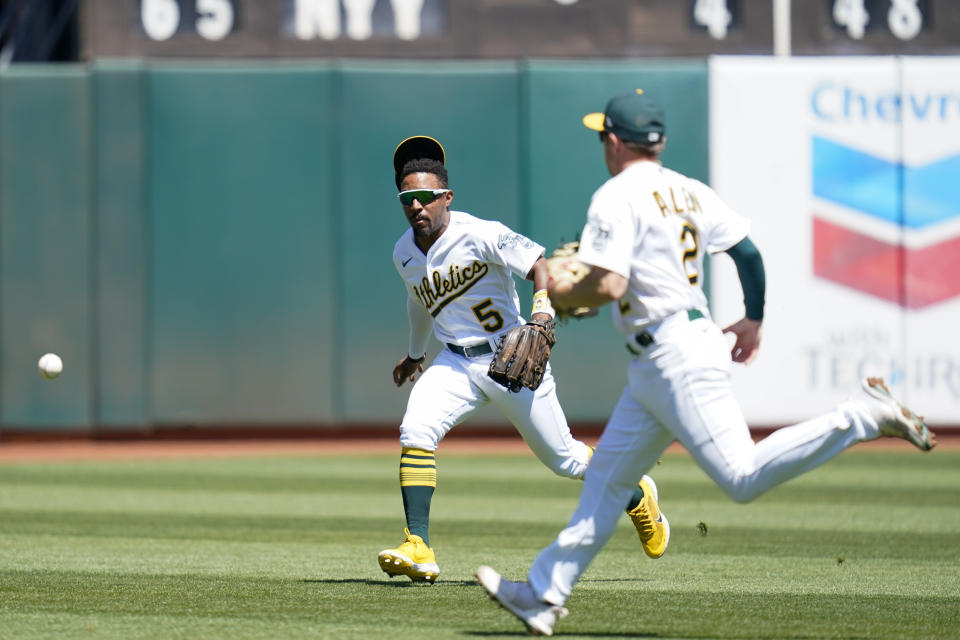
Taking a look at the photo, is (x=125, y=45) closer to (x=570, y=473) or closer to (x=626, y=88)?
(x=626, y=88)

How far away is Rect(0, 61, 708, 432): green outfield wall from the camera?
15.0 meters

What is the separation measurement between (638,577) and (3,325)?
33.6 feet

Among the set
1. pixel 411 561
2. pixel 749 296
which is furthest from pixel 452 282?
pixel 749 296

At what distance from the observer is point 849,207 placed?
1512cm

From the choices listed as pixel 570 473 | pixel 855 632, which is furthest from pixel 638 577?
pixel 855 632

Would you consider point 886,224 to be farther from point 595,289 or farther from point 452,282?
point 595,289

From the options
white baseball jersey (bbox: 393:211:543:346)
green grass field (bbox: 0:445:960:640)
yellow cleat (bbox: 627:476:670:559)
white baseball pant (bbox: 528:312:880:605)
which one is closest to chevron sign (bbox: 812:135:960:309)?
green grass field (bbox: 0:445:960:640)

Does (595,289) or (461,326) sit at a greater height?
(595,289)

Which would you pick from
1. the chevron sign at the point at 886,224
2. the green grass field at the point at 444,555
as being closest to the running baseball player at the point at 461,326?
the green grass field at the point at 444,555

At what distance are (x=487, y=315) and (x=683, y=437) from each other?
6.53 ft

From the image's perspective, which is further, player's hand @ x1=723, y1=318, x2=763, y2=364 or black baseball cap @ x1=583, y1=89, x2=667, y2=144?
player's hand @ x1=723, y1=318, x2=763, y2=364

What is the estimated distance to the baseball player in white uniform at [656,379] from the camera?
467cm

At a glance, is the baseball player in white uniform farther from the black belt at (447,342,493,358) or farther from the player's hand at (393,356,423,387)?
the player's hand at (393,356,423,387)

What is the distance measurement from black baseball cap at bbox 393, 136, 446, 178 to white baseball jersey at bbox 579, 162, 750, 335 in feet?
6.15
